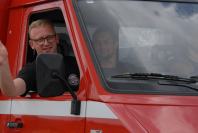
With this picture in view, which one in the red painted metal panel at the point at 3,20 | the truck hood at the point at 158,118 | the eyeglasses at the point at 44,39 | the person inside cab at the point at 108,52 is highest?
the red painted metal panel at the point at 3,20

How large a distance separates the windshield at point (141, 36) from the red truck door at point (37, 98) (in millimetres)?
201

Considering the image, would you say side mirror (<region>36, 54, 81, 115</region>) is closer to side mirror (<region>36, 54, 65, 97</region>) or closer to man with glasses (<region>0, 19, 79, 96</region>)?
side mirror (<region>36, 54, 65, 97</region>)

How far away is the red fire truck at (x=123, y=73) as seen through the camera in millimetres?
4348

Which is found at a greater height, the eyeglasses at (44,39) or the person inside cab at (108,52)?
the eyeglasses at (44,39)

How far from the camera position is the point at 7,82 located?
4.84 metres

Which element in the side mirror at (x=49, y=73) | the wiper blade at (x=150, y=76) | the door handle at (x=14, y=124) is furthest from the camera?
the door handle at (x=14, y=124)

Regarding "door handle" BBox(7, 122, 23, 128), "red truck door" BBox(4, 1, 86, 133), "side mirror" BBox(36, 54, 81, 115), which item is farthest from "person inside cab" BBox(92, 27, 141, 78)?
"door handle" BBox(7, 122, 23, 128)

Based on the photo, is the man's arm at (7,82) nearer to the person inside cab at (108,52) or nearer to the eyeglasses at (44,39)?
the eyeglasses at (44,39)

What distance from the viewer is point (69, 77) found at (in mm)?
4840

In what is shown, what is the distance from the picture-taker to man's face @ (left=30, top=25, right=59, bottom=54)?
17.6 feet

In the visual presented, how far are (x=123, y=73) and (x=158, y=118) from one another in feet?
1.83

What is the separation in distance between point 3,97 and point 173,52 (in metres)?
1.66

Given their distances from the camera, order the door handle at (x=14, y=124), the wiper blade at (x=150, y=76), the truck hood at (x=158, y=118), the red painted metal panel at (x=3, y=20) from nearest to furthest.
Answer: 1. the truck hood at (x=158, y=118)
2. the wiper blade at (x=150, y=76)
3. the door handle at (x=14, y=124)
4. the red painted metal panel at (x=3, y=20)

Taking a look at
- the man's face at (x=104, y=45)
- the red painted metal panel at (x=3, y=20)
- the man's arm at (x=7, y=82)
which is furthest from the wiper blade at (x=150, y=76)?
the red painted metal panel at (x=3, y=20)
